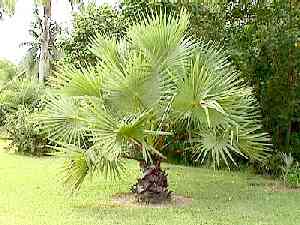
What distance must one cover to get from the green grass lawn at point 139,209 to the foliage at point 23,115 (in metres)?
2.89

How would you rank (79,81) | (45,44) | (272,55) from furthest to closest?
1. (45,44)
2. (272,55)
3. (79,81)

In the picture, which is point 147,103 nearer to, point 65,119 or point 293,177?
point 65,119

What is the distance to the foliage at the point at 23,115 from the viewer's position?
616 inches

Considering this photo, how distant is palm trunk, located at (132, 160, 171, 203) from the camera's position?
889cm

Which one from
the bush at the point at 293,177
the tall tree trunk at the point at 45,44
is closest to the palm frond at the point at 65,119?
the bush at the point at 293,177

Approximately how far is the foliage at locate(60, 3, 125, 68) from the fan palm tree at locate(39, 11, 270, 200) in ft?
25.7

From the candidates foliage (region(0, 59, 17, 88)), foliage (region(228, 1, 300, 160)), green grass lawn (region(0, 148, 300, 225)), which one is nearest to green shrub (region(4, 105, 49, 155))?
green grass lawn (region(0, 148, 300, 225))

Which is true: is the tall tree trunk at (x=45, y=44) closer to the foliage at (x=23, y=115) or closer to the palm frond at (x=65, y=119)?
the foliage at (x=23, y=115)

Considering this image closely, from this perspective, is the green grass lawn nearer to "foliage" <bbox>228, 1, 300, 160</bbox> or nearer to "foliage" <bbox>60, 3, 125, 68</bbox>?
"foliage" <bbox>228, 1, 300, 160</bbox>

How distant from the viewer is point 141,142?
8.09m

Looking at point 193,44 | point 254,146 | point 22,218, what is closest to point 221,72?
point 193,44

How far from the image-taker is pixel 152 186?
8.89 meters

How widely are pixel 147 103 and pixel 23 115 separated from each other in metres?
8.51

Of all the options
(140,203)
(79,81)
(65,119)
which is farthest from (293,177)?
(79,81)
